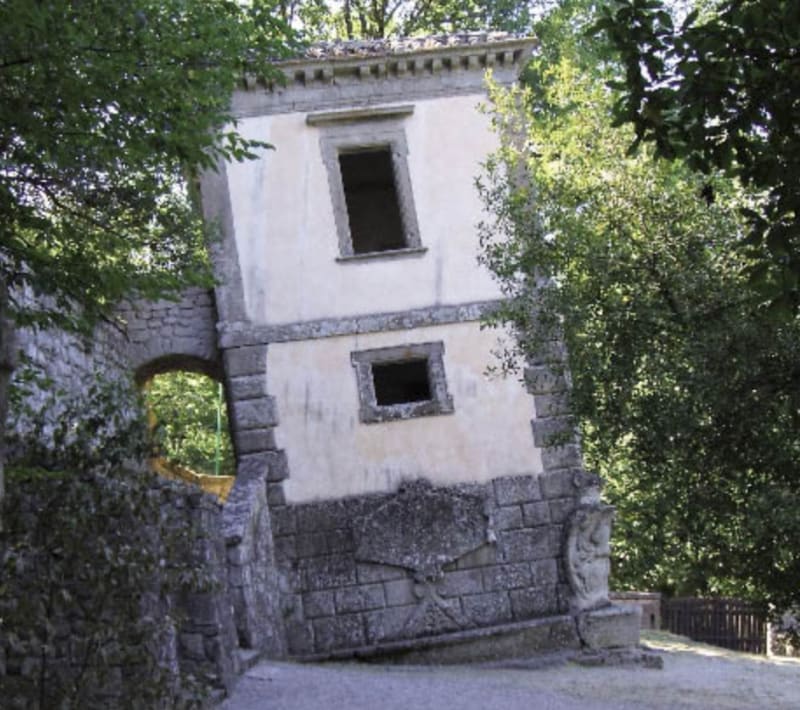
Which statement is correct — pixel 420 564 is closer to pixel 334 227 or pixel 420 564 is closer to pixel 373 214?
pixel 334 227

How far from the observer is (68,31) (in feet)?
29.4

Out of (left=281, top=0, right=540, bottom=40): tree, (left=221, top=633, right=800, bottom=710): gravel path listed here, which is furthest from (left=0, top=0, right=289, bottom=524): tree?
(left=281, top=0, right=540, bottom=40): tree

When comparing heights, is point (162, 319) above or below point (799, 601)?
above

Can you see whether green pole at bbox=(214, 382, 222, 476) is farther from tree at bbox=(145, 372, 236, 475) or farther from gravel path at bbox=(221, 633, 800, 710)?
gravel path at bbox=(221, 633, 800, 710)

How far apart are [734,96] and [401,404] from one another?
10.3 m

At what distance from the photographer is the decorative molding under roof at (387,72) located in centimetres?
1698

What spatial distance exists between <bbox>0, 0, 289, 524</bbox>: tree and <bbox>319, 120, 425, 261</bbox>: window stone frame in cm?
491

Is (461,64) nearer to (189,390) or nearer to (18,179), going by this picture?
(18,179)

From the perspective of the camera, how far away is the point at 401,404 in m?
16.6

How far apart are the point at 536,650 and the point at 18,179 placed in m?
8.61

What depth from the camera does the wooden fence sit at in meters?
24.7

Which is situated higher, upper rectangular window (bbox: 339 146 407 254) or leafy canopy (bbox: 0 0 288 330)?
upper rectangular window (bbox: 339 146 407 254)

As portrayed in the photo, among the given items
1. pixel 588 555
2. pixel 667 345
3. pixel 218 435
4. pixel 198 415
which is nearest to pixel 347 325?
pixel 588 555

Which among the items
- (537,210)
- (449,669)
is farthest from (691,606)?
(537,210)
